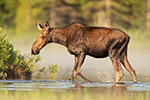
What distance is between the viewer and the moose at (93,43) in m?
16.7

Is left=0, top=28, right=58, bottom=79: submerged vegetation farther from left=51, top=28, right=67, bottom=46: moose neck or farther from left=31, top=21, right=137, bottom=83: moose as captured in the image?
left=51, top=28, right=67, bottom=46: moose neck

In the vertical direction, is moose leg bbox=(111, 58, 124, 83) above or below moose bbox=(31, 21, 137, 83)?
below

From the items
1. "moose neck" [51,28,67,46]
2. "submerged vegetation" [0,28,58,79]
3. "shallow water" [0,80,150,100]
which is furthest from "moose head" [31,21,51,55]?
"shallow water" [0,80,150,100]

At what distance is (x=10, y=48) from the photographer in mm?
17344

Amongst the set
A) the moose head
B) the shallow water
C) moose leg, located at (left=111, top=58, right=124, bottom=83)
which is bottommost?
the shallow water

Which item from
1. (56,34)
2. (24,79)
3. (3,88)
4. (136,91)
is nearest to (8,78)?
(24,79)

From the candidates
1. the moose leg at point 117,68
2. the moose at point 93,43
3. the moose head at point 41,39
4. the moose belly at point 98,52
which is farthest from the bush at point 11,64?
the moose leg at point 117,68

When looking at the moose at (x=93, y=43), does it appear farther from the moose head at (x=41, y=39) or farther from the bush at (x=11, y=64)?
the bush at (x=11, y=64)

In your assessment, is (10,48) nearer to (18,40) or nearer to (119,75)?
(119,75)

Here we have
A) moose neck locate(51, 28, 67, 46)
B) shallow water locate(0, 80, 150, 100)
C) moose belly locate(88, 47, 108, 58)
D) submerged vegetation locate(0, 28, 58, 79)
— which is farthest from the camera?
moose neck locate(51, 28, 67, 46)

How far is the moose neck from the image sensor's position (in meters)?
17.4

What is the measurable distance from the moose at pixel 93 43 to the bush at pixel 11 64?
84 cm

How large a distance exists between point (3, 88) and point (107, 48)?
417 centimetres

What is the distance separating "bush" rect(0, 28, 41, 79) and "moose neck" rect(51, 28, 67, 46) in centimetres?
133
